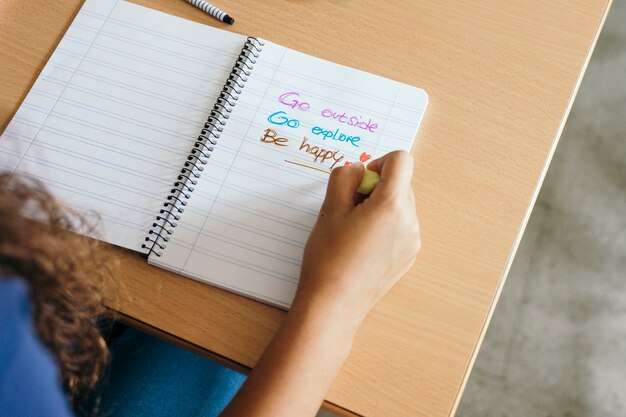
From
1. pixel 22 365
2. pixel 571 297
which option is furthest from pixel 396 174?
pixel 571 297

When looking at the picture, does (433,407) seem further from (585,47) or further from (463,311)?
(585,47)

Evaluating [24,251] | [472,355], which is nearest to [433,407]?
[472,355]

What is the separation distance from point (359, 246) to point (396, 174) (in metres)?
0.09

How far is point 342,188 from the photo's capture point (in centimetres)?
67

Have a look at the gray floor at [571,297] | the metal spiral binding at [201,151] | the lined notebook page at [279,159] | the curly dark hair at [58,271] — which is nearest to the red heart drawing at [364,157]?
the lined notebook page at [279,159]

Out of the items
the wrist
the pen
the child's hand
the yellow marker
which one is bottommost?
the wrist

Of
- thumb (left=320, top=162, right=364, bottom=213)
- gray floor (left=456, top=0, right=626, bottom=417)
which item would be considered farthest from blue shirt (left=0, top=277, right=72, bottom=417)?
gray floor (left=456, top=0, right=626, bottom=417)

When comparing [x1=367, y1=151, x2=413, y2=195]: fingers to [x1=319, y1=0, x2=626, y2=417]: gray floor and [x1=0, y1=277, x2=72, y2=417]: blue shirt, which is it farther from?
[x1=319, y1=0, x2=626, y2=417]: gray floor

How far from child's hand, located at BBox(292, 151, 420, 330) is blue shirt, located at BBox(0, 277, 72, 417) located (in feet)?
0.82

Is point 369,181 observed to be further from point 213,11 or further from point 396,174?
point 213,11

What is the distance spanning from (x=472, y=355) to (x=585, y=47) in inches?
16.3

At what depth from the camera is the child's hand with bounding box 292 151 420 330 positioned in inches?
25.5

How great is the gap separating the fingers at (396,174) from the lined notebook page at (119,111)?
242 mm

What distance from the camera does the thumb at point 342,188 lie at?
0.67 m
